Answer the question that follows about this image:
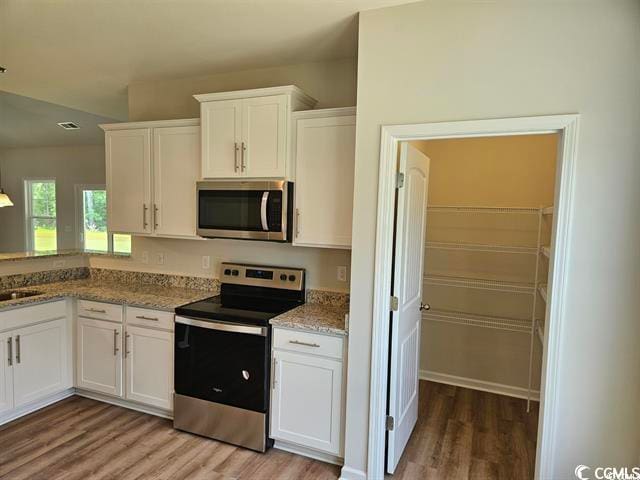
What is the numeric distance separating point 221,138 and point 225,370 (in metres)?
1.60

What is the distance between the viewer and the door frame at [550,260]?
1886 mm

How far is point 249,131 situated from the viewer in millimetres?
2818

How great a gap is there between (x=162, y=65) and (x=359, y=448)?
3050mm

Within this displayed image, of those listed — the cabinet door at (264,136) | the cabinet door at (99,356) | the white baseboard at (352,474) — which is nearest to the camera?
the white baseboard at (352,474)

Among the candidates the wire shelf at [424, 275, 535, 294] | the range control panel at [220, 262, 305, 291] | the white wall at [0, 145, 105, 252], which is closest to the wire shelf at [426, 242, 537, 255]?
the wire shelf at [424, 275, 535, 294]

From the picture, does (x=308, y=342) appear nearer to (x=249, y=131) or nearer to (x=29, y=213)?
(x=249, y=131)

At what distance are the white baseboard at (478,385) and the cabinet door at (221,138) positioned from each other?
257cm

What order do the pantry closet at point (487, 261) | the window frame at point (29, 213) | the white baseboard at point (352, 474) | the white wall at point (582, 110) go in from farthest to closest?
the window frame at point (29, 213) → the pantry closet at point (487, 261) → the white baseboard at point (352, 474) → the white wall at point (582, 110)

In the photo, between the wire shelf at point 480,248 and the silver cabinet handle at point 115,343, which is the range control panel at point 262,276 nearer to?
the silver cabinet handle at point 115,343

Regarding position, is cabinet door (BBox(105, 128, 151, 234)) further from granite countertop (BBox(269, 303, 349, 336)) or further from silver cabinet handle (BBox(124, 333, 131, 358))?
granite countertop (BBox(269, 303, 349, 336))

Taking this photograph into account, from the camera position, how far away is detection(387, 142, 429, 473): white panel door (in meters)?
2.32

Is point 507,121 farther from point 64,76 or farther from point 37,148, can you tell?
point 37,148

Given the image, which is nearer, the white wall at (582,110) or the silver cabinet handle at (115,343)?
the white wall at (582,110)

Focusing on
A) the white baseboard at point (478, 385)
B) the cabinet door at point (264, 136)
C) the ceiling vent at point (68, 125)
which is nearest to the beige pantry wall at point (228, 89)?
the cabinet door at point (264, 136)
